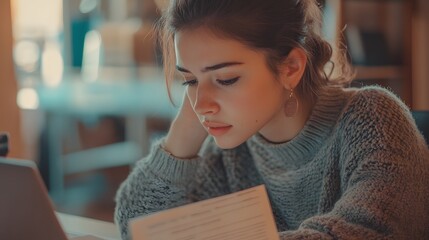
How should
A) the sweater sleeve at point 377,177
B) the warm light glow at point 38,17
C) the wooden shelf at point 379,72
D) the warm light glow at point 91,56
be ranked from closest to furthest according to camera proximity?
the sweater sleeve at point 377,177
the wooden shelf at point 379,72
the warm light glow at point 91,56
the warm light glow at point 38,17

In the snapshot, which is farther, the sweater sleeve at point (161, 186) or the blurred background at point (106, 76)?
the blurred background at point (106, 76)

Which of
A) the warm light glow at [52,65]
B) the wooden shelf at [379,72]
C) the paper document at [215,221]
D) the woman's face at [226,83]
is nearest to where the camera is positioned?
the paper document at [215,221]

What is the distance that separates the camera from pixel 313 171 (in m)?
1.18

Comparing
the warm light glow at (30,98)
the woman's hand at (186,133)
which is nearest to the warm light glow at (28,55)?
the warm light glow at (30,98)

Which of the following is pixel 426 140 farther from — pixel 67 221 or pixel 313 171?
pixel 67 221

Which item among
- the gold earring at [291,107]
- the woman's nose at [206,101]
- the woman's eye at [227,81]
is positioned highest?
the woman's eye at [227,81]

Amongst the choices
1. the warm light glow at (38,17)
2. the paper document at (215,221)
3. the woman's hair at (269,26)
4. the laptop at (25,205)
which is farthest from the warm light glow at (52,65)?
the paper document at (215,221)

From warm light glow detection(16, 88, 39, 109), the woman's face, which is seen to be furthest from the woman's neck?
warm light glow detection(16, 88, 39, 109)

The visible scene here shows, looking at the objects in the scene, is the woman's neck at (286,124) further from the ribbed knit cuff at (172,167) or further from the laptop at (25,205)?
the laptop at (25,205)

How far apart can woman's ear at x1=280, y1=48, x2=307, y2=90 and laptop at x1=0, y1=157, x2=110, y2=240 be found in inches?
19.2

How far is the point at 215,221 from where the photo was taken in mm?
722

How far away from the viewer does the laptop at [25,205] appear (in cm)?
76

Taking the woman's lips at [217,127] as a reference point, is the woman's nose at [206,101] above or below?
above

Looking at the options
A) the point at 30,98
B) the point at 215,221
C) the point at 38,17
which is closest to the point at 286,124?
the point at 215,221
